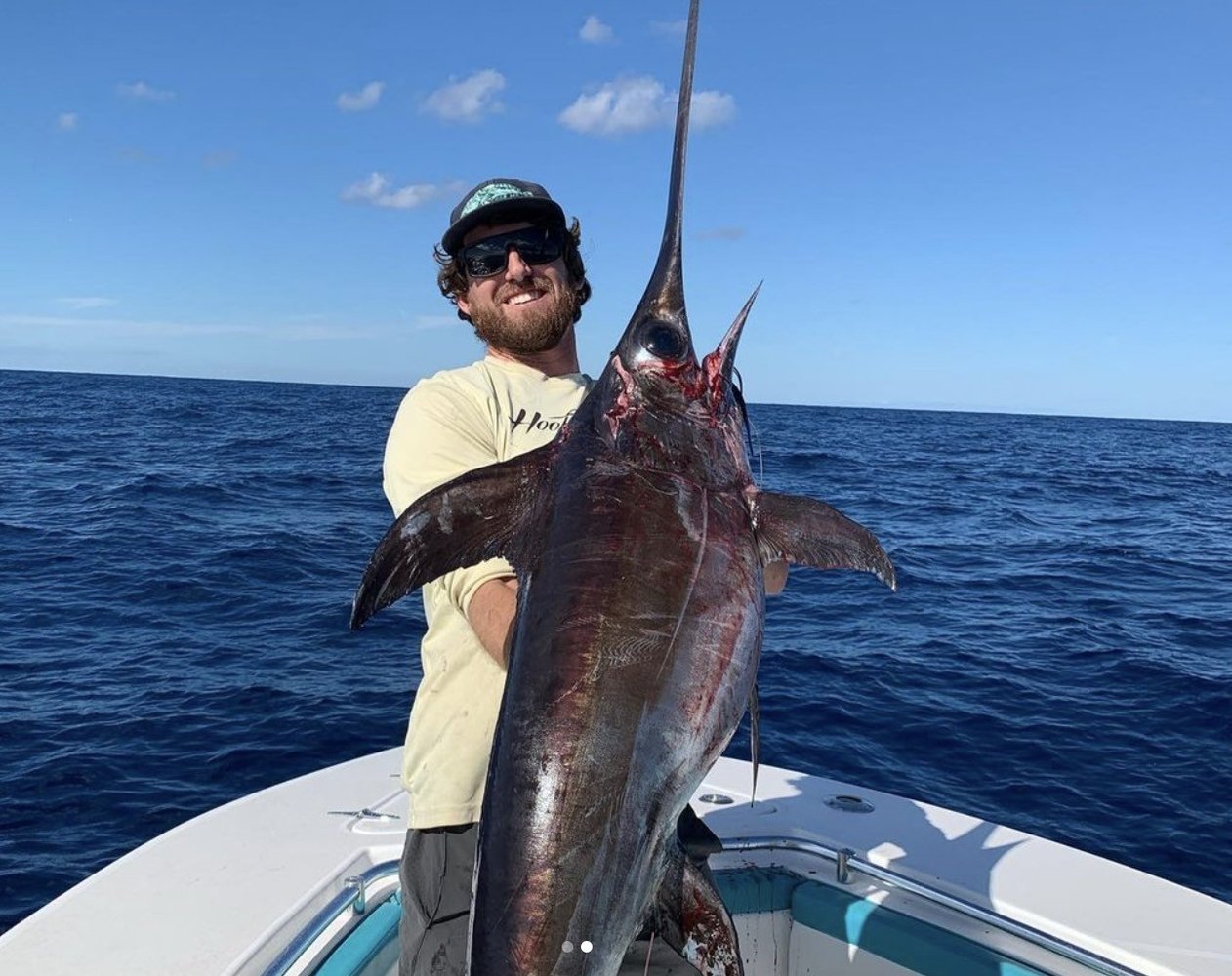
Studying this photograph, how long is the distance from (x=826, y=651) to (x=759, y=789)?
22.0 ft

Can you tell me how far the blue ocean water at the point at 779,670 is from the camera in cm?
732

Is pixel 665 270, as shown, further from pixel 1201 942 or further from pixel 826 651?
pixel 826 651

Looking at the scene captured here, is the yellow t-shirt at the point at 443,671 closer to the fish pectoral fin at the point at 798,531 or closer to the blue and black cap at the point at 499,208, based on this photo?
the blue and black cap at the point at 499,208

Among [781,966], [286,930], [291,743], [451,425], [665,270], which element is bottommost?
[291,743]

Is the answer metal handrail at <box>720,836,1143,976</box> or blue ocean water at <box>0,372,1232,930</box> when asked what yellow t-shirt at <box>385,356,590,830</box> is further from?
blue ocean water at <box>0,372,1232,930</box>

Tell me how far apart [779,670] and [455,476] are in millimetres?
8547

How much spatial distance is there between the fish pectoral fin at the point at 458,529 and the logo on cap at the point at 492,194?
3.32ft

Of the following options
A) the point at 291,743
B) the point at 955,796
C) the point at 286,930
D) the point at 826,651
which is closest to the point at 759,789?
the point at 286,930

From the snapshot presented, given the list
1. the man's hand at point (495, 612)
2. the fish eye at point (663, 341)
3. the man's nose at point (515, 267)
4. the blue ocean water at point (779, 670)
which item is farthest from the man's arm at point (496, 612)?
the blue ocean water at point (779, 670)

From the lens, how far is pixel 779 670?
10398mm

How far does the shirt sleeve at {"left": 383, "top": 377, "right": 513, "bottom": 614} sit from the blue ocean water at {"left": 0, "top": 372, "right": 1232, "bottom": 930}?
511cm

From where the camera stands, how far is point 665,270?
7.52 ft

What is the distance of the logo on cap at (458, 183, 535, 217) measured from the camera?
113 inches

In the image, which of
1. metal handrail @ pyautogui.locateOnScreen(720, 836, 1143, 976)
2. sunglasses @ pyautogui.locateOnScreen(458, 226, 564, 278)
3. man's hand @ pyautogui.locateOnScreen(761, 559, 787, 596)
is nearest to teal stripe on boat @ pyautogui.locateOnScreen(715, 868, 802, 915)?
metal handrail @ pyautogui.locateOnScreen(720, 836, 1143, 976)
